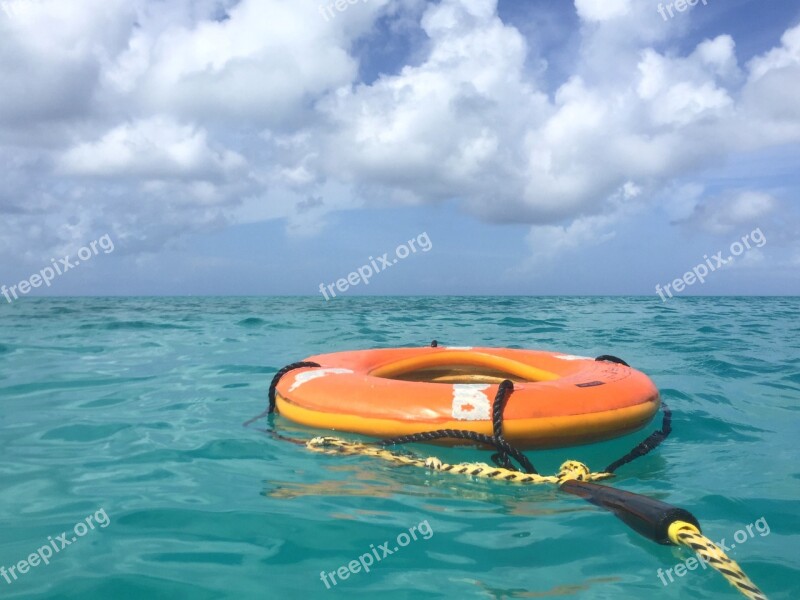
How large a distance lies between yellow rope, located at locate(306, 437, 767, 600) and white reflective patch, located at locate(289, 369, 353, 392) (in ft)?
2.14

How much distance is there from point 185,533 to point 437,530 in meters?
1.02

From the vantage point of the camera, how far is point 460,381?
219 inches

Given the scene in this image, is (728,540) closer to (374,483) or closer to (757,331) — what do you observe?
(374,483)

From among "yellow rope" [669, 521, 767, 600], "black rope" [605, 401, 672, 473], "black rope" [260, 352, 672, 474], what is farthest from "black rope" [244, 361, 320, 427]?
"yellow rope" [669, 521, 767, 600]

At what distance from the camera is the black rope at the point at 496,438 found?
10.8ft

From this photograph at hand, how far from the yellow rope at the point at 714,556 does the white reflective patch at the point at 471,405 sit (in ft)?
4.51

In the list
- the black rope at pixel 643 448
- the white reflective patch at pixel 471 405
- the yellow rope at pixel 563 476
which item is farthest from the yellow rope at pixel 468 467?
the white reflective patch at pixel 471 405

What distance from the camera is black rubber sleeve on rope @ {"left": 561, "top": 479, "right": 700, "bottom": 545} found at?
88.2 inches

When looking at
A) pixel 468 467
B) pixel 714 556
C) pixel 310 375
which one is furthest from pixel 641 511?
pixel 310 375

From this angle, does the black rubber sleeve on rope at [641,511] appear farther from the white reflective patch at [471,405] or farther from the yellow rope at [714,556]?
the white reflective patch at [471,405]

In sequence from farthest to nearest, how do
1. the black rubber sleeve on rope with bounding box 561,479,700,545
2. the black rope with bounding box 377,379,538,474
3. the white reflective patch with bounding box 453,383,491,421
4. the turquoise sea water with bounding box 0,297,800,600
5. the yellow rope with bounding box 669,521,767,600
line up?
the white reflective patch with bounding box 453,383,491,421, the black rope with bounding box 377,379,538,474, the black rubber sleeve on rope with bounding box 561,479,700,545, the turquoise sea water with bounding box 0,297,800,600, the yellow rope with bounding box 669,521,767,600

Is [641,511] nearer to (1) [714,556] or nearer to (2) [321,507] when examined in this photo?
(1) [714,556]

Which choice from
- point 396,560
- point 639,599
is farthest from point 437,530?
point 639,599

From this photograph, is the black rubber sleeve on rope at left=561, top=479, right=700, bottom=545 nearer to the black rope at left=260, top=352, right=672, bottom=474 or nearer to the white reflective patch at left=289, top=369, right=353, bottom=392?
the black rope at left=260, top=352, right=672, bottom=474
